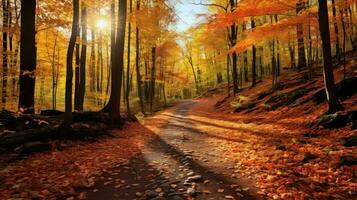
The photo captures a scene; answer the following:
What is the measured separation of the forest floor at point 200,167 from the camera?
16.1ft

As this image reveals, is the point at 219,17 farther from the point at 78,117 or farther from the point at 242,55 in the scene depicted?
the point at 242,55

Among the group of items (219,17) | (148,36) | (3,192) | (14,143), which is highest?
(148,36)

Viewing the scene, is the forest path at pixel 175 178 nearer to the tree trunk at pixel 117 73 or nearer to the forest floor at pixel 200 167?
the forest floor at pixel 200 167

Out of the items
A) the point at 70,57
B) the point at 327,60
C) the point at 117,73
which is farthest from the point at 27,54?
the point at 327,60

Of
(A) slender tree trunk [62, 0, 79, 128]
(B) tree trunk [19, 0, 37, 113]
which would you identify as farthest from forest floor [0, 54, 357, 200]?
(B) tree trunk [19, 0, 37, 113]

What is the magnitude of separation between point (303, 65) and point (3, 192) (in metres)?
24.0

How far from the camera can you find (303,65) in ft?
78.0

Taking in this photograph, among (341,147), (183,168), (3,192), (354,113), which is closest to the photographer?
(3,192)

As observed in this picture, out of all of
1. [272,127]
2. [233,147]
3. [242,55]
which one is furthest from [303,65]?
[233,147]

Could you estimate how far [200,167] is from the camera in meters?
6.43

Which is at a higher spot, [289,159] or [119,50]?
[119,50]

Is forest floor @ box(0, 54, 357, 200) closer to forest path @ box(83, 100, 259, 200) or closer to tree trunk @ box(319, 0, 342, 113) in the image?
forest path @ box(83, 100, 259, 200)

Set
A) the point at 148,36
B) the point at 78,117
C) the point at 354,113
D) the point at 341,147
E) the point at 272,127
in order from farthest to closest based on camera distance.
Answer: the point at 148,36, the point at 272,127, the point at 78,117, the point at 354,113, the point at 341,147

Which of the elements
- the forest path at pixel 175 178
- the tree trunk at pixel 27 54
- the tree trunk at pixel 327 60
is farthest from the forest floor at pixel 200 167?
the tree trunk at pixel 27 54
